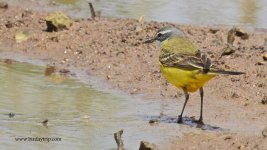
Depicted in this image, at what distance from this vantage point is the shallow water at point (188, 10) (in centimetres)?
1546

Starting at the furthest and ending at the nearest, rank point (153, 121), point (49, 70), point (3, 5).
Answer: point (3, 5), point (49, 70), point (153, 121)

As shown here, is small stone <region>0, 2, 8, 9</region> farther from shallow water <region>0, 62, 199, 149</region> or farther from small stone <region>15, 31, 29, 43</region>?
shallow water <region>0, 62, 199, 149</region>

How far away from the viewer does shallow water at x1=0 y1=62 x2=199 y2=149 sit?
9008mm

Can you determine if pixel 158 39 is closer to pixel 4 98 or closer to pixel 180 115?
pixel 180 115

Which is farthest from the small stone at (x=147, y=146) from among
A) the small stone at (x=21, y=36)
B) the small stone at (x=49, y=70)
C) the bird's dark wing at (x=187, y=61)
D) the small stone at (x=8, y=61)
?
the small stone at (x=21, y=36)

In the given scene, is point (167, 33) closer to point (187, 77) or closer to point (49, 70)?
point (187, 77)

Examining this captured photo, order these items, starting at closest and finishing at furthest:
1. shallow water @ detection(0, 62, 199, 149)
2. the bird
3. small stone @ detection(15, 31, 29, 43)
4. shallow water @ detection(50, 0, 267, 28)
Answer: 1. shallow water @ detection(0, 62, 199, 149)
2. the bird
3. small stone @ detection(15, 31, 29, 43)
4. shallow water @ detection(50, 0, 267, 28)

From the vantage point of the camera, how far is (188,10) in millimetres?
15953

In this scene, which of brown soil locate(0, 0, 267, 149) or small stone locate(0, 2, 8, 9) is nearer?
brown soil locate(0, 0, 267, 149)

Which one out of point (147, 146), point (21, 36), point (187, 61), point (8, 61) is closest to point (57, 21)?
point (21, 36)

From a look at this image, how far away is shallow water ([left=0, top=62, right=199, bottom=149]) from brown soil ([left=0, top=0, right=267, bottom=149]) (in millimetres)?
449

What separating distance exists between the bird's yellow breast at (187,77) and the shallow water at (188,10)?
5036 millimetres

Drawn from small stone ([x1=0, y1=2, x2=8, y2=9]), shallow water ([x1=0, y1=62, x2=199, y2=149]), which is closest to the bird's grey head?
shallow water ([x1=0, y1=62, x2=199, y2=149])

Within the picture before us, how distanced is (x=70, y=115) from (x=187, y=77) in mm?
1397
